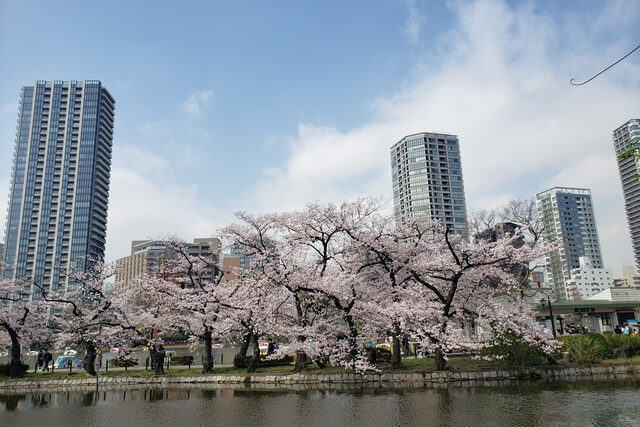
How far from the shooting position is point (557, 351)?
2320 centimetres

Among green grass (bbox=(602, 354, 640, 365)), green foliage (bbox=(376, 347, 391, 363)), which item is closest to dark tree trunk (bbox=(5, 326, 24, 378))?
green foliage (bbox=(376, 347, 391, 363))

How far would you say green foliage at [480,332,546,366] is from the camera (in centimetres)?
2152

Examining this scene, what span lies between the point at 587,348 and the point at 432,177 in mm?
105622

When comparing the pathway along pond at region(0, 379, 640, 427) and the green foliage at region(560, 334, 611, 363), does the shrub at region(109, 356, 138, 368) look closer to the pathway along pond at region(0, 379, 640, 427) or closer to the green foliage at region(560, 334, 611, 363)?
the pathway along pond at region(0, 379, 640, 427)

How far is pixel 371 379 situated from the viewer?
22.0 m

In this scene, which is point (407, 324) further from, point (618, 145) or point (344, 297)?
point (618, 145)

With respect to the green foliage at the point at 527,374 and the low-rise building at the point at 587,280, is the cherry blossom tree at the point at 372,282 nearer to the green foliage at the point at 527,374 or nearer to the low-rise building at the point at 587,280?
the green foliage at the point at 527,374

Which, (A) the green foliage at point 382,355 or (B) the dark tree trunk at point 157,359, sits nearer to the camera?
(B) the dark tree trunk at point 157,359

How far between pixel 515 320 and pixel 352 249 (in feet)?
30.5

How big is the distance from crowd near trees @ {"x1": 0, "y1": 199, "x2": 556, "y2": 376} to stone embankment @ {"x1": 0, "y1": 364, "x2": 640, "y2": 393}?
95 cm

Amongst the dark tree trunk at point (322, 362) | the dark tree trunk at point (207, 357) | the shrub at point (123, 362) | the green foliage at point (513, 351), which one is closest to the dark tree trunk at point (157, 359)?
the dark tree trunk at point (207, 357)

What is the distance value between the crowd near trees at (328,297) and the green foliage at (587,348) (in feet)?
6.96

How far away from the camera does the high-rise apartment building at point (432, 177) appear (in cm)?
12512

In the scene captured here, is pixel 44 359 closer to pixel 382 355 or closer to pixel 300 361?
pixel 300 361
